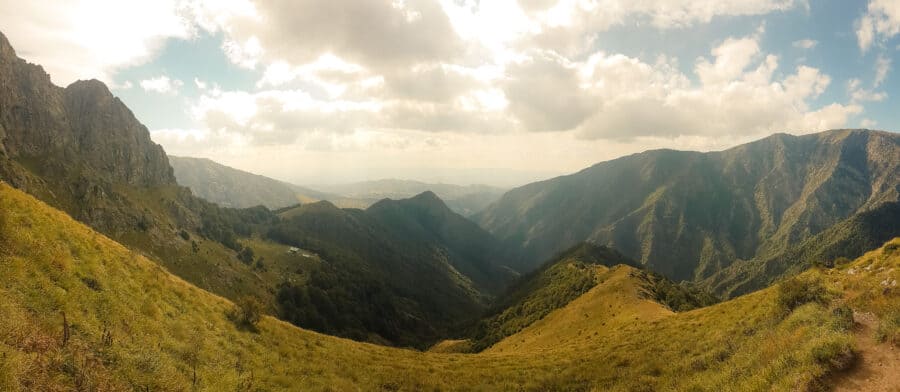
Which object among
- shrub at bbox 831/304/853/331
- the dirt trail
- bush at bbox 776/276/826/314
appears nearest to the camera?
the dirt trail

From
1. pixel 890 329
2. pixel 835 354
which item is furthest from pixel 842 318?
pixel 835 354

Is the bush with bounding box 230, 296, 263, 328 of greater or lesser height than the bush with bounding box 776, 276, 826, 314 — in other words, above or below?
below

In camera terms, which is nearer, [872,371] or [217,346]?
[872,371]

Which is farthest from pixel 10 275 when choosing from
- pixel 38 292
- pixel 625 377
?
pixel 625 377

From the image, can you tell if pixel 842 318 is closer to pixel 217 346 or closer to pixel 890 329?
pixel 890 329

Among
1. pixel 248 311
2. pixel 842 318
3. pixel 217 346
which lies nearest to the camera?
pixel 842 318

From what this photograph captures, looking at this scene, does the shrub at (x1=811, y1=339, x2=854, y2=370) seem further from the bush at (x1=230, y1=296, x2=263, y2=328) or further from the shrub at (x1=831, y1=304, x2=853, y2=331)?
the bush at (x1=230, y1=296, x2=263, y2=328)

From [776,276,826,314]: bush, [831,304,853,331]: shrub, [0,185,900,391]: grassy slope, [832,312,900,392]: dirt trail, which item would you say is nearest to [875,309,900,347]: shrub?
[832,312,900,392]: dirt trail
